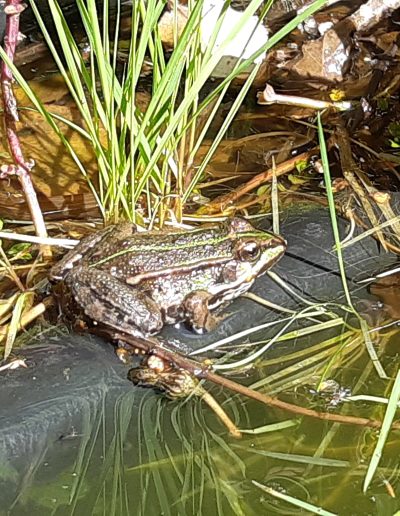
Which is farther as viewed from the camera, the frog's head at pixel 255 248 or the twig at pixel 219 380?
the frog's head at pixel 255 248

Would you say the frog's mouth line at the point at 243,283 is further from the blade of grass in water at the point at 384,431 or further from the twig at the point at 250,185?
the blade of grass in water at the point at 384,431

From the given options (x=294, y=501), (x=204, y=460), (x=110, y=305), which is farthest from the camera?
(x=110, y=305)

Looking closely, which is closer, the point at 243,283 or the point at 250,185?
the point at 243,283

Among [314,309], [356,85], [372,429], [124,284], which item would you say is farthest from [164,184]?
[356,85]

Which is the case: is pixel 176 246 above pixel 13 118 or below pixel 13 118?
below

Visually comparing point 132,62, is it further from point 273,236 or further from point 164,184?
point 273,236

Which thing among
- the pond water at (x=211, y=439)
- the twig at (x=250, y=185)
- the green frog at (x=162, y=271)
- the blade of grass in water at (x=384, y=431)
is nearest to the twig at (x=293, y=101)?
the twig at (x=250, y=185)

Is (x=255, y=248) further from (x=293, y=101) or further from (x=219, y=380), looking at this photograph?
(x=293, y=101)

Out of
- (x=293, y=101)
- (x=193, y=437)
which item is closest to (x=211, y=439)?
(x=193, y=437)
